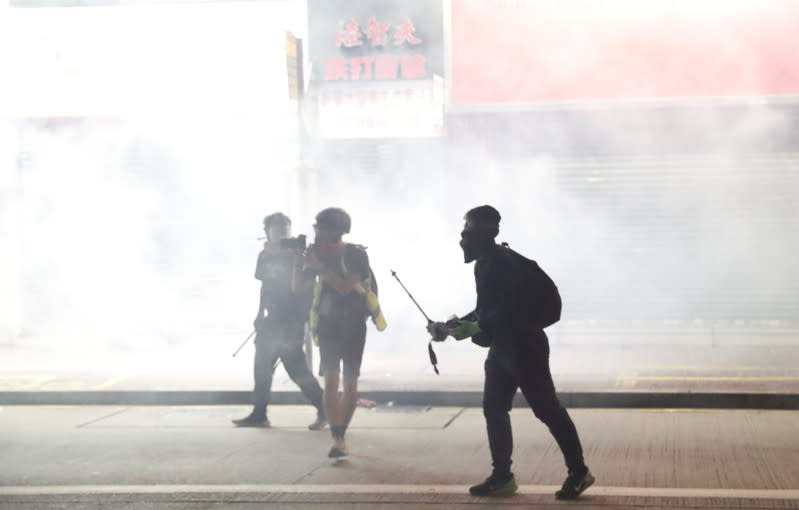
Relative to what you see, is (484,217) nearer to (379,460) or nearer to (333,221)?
(333,221)

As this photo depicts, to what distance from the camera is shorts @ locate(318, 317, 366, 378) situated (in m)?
7.48

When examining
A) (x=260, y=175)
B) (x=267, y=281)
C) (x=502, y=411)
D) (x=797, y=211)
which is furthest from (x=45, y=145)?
(x=502, y=411)

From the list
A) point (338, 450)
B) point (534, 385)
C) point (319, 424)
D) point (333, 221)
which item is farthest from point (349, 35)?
point (534, 385)

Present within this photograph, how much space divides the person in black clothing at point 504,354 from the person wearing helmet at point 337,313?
1324 millimetres

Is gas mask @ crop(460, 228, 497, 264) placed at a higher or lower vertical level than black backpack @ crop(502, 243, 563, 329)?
higher

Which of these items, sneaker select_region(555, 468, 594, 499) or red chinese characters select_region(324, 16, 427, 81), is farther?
red chinese characters select_region(324, 16, 427, 81)

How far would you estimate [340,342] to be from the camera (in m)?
7.48

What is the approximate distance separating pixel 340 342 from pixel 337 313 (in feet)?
0.52

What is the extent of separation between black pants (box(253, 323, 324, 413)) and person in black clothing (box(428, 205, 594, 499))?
2536 mm

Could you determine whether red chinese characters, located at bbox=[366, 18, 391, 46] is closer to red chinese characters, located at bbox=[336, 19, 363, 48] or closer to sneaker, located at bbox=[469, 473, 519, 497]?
red chinese characters, located at bbox=[336, 19, 363, 48]

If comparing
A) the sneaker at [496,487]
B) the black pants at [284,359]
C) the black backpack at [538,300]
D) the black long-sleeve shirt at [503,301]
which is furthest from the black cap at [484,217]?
the black pants at [284,359]

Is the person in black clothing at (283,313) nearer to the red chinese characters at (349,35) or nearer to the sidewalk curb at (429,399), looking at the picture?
the sidewalk curb at (429,399)

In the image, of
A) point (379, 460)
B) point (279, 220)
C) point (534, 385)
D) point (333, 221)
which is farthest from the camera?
point (279, 220)

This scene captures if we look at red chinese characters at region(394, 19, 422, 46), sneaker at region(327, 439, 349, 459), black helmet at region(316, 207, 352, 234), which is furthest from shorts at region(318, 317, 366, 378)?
red chinese characters at region(394, 19, 422, 46)
